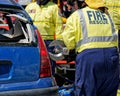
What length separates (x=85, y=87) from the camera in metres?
4.66

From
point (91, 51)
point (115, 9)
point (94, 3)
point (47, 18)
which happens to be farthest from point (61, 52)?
point (115, 9)

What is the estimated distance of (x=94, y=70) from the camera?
15.1 feet

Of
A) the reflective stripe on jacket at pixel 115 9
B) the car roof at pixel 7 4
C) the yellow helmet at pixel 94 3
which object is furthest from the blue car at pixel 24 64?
the reflective stripe on jacket at pixel 115 9

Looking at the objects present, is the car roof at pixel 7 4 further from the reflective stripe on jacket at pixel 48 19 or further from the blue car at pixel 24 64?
the reflective stripe on jacket at pixel 48 19

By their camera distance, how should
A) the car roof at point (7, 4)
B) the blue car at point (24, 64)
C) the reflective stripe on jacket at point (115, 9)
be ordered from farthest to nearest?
the reflective stripe on jacket at point (115, 9), the car roof at point (7, 4), the blue car at point (24, 64)

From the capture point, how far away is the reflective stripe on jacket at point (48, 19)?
718 centimetres

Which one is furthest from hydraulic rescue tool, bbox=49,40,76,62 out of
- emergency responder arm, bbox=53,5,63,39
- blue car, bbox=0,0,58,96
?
emergency responder arm, bbox=53,5,63,39

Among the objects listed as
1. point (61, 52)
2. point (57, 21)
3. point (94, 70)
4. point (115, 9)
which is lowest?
point (94, 70)

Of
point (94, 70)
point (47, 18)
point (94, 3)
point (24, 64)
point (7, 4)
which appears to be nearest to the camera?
point (24, 64)

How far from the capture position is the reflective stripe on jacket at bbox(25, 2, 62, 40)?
718cm

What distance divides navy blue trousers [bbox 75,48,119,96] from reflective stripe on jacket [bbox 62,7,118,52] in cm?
9

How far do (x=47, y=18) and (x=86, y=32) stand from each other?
2610 millimetres

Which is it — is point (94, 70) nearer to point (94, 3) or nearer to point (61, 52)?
point (61, 52)

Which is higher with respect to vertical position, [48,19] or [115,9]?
[115,9]
